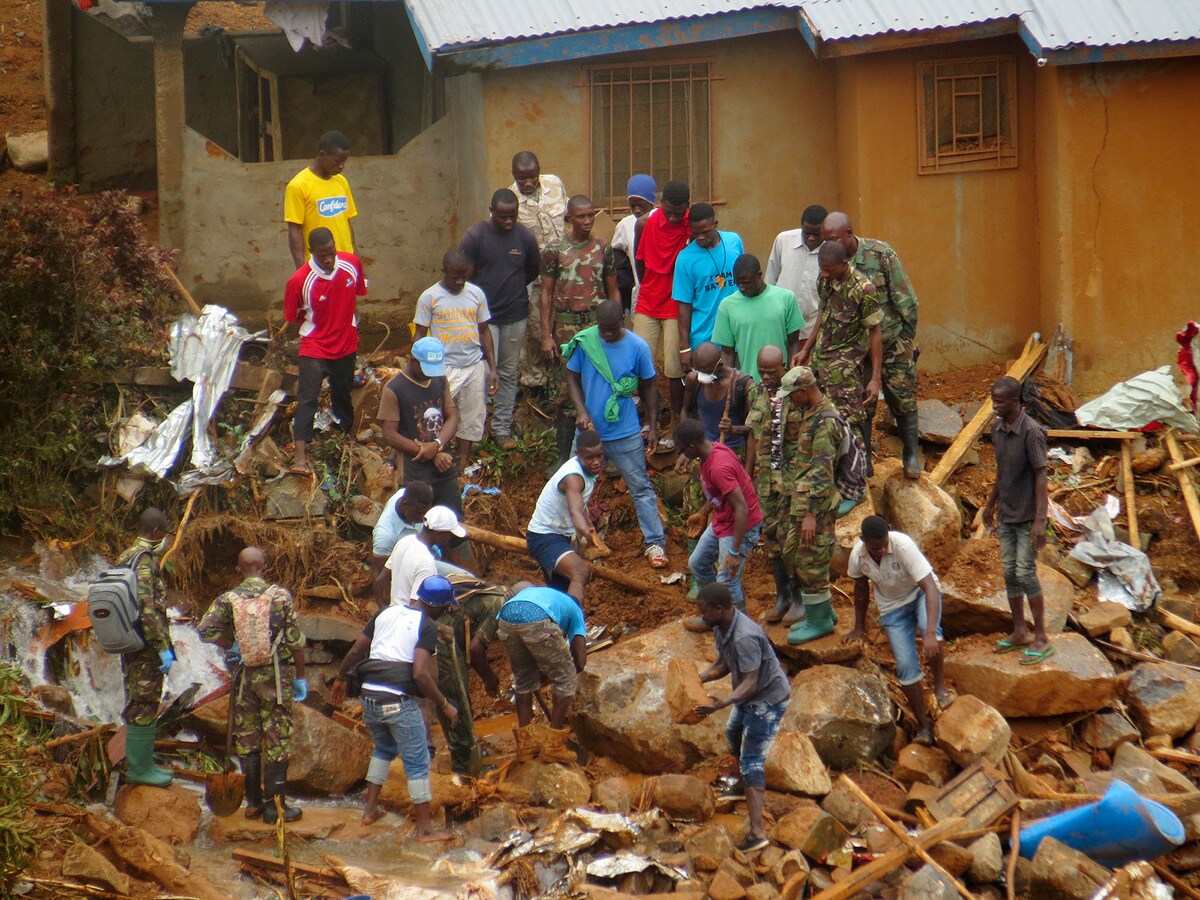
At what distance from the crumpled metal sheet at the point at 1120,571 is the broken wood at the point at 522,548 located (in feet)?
11.5

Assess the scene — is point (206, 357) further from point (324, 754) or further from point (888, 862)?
point (888, 862)

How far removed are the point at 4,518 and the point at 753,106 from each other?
25.4 feet

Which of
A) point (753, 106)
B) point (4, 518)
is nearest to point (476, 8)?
point (753, 106)

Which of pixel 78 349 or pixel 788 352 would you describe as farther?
pixel 78 349

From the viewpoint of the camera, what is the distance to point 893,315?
1119cm

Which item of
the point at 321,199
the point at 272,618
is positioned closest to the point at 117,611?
the point at 272,618

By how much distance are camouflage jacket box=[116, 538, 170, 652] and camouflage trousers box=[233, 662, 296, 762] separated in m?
0.66

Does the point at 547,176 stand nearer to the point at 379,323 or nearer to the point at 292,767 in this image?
the point at 379,323

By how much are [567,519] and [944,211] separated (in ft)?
18.9

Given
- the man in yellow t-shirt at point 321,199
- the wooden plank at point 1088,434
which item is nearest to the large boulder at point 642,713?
the wooden plank at point 1088,434

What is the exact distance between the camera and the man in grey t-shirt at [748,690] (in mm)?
8516

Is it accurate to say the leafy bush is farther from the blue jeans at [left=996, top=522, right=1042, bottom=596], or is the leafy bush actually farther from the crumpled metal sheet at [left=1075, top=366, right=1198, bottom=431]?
the crumpled metal sheet at [left=1075, top=366, right=1198, bottom=431]

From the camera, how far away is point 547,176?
42.5 ft

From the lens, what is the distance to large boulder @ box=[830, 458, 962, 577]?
441 inches
